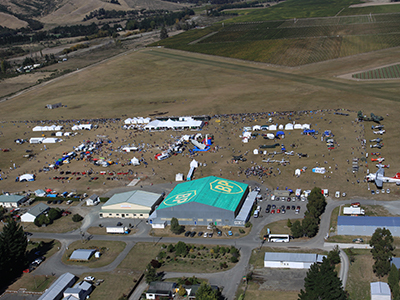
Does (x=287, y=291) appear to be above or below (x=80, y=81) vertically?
below

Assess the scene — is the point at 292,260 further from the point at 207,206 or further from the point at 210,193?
the point at 210,193

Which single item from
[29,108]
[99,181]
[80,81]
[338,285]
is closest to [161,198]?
[99,181]

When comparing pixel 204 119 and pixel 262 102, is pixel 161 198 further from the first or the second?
pixel 262 102

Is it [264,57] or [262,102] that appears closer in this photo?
[262,102]

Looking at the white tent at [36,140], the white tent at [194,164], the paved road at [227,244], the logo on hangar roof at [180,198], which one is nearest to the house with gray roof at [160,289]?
the paved road at [227,244]

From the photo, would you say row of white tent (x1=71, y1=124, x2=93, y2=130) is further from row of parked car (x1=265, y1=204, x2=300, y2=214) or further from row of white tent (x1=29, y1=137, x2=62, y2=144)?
row of parked car (x1=265, y1=204, x2=300, y2=214)

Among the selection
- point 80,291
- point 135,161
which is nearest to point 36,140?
point 135,161
